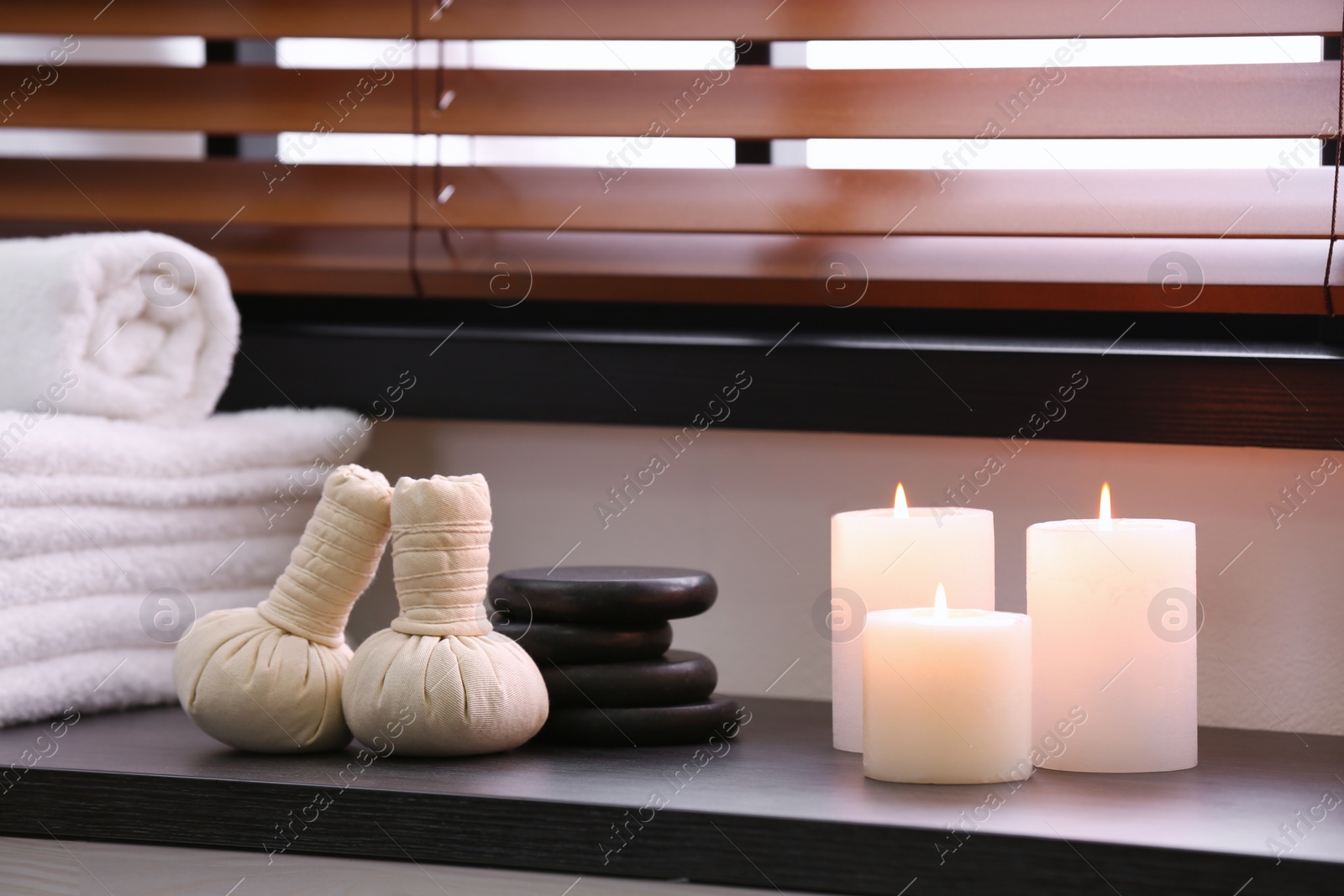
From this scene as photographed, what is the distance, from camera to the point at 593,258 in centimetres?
99

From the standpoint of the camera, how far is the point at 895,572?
780mm

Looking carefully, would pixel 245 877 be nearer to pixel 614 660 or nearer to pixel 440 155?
pixel 614 660

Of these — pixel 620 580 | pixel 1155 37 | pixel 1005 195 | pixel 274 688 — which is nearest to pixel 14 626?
pixel 274 688

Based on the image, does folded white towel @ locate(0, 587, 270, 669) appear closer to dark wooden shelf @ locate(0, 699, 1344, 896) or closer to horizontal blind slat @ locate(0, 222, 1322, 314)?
dark wooden shelf @ locate(0, 699, 1344, 896)

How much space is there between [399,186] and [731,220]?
0.28 metres

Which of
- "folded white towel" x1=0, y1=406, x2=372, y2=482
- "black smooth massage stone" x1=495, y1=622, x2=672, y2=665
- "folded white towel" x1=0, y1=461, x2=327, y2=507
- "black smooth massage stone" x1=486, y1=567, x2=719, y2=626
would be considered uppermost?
"folded white towel" x1=0, y1=406, x2=372, y2=482

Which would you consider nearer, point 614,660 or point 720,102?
point 614,660

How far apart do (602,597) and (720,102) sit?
410 millimetres

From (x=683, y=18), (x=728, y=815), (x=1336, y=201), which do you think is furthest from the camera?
(x=683, y=18)

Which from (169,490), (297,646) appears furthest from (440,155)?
(297,646)

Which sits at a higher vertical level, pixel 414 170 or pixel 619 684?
pixel 414 170

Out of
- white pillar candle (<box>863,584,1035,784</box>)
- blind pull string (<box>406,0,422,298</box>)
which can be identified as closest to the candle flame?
white pillar candle (<box>863,584,1035,784</box>)

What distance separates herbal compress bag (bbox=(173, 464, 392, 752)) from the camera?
0.74m

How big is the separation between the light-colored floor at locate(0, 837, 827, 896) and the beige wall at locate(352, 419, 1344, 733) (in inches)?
14.3
